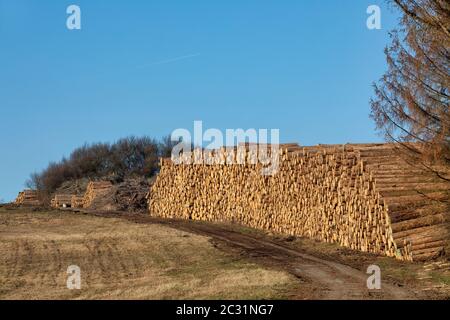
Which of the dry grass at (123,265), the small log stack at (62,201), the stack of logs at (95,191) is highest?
the stack of logs at (95,191)

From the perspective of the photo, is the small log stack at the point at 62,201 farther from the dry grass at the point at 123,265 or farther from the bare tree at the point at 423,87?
the bare tree at the point at 423,87

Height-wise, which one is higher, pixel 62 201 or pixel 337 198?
pixel 337 198

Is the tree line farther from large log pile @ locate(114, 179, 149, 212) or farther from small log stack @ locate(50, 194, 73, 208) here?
large log pile @ locate(114, 179, 149, 212)

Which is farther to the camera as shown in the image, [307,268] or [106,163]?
[106,163]

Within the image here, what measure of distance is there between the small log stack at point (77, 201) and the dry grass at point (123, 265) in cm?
1836

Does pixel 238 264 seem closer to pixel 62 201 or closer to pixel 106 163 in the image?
pixel 62 201

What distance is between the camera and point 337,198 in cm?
2231

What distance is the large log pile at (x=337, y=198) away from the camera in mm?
18328

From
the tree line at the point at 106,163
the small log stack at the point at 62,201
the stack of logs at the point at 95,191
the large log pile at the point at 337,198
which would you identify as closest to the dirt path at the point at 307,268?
the large log pile at the point at 337,198

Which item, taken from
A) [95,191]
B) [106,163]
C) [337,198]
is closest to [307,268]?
[337,198]

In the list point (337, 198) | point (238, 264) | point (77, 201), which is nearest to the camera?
point (238, 264)

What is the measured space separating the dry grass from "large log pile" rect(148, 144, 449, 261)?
4.07m

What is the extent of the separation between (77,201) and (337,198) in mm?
28839
